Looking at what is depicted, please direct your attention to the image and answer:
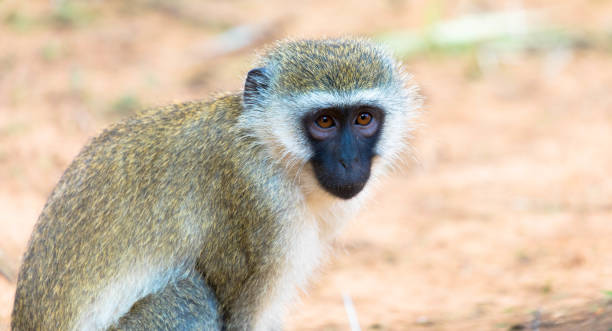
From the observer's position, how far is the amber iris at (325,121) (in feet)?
12.9

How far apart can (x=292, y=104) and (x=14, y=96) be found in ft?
18.0

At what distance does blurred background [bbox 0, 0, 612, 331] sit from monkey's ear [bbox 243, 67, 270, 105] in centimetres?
47

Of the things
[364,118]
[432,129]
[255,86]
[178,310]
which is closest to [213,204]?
[178,310]

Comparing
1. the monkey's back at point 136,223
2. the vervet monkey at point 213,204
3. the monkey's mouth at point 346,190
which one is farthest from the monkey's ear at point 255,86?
the monkey's mouth at point 346,190

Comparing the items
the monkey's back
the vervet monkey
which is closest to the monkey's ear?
the vervet monkey

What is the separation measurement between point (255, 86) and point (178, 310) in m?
1.28

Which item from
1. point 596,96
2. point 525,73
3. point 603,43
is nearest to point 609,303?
point 596,96

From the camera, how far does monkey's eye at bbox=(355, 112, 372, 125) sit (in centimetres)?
402

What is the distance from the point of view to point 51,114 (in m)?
8.20

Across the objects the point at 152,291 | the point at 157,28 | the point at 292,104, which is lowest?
the point at 152,291

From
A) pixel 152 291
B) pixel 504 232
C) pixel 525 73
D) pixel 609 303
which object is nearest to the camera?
pixel 152 291

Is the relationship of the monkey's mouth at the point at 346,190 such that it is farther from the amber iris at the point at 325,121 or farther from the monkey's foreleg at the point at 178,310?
the monkey's foreleg at the point at 178,310

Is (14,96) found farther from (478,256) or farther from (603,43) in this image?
(603,43)

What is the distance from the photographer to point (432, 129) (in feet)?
30.8
